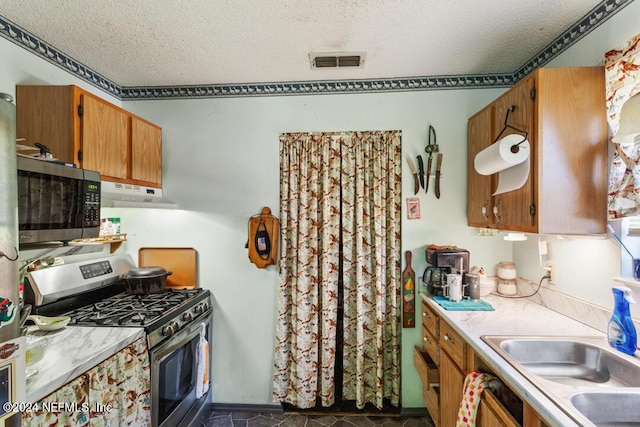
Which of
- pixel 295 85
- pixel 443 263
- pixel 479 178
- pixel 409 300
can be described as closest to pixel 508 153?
pixel 479 178

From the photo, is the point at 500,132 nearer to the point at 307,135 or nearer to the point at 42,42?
the point at 307,135

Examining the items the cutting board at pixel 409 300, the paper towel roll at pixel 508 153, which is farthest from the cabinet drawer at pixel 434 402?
the paper towel roll at pixel 508 153

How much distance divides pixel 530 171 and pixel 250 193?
1.88 m

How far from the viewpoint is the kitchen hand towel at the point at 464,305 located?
1836 millimetres

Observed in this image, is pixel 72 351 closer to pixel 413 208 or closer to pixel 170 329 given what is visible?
pixel 170 329

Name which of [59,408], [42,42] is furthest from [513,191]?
[42,42]

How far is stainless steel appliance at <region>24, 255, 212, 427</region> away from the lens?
1648 mm

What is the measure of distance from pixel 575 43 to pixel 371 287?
2002mm

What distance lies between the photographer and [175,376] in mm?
1843

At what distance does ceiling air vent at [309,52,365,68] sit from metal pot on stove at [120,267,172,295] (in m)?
1.92

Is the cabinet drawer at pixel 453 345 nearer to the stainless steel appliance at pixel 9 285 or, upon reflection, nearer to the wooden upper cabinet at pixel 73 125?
the stainless steel appliance at pixel 9 285

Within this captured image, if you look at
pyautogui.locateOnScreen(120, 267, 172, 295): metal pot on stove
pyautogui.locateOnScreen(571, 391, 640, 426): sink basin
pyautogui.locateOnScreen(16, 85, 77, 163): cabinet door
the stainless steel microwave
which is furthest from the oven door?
pyautogui.locateOnScreen(571, 391, 640, 426): sink basin

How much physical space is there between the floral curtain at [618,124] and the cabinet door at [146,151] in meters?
2.74

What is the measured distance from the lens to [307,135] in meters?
2.30
